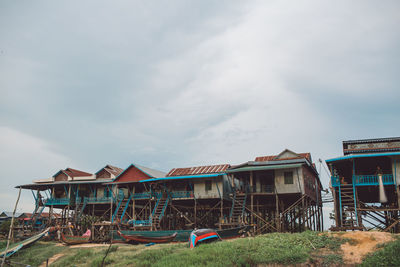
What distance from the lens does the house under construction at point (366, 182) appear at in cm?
2430

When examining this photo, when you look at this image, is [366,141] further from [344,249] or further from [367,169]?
[344,249]

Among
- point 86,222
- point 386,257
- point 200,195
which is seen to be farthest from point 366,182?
point 86,222

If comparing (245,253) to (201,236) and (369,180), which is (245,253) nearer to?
(201,236)

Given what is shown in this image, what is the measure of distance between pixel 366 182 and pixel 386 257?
1056 centimetres

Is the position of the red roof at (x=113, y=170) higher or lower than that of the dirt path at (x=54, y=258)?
higher

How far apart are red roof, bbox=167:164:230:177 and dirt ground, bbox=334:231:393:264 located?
15117mm

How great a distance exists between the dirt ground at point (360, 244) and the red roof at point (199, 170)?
15117 mm

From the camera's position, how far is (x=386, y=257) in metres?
15.6

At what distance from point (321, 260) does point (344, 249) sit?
191cm

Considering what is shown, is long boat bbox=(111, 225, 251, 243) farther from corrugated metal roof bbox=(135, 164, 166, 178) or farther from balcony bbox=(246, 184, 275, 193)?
corrugated metal roof bbox=(135, 164, 166, 178)

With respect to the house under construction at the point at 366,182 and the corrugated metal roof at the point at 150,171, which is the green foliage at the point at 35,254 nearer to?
the corrugated metal roof at the point at 150,171

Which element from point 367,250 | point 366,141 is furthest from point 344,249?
point 366,141

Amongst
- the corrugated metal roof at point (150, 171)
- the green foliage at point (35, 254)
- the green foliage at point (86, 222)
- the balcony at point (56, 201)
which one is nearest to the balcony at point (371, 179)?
the corrugated metal roof at point (150, 171)

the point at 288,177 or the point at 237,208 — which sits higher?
the point at 288,177
